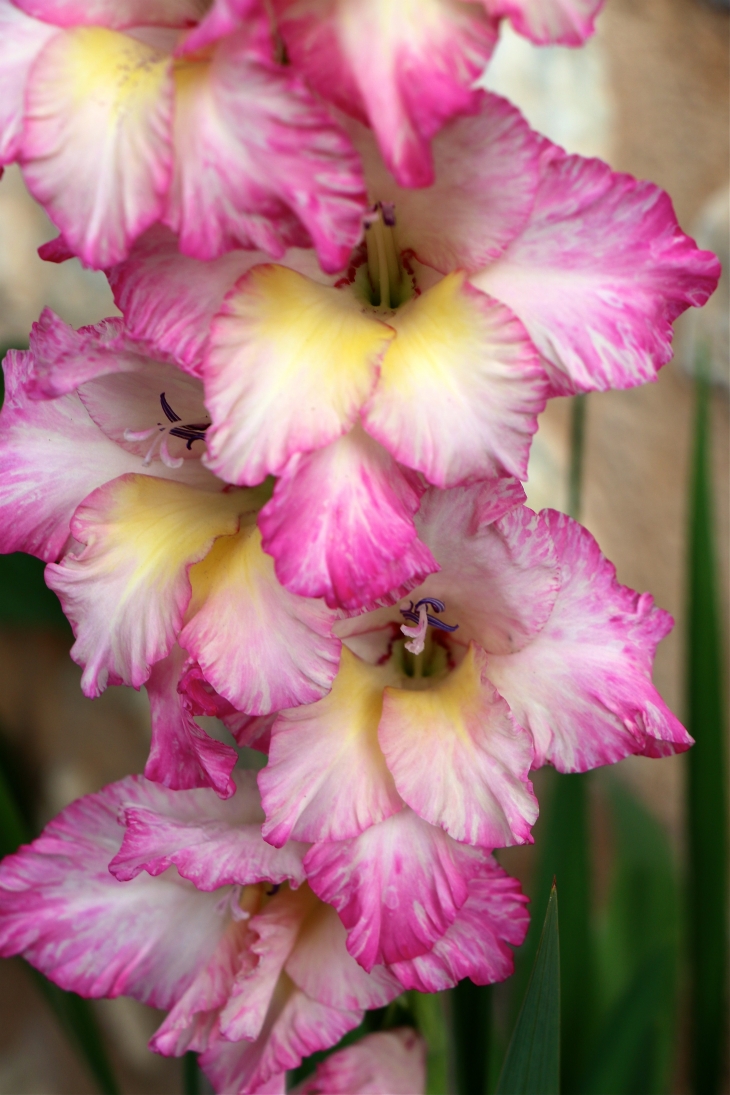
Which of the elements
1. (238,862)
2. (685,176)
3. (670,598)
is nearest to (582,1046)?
(238,862)

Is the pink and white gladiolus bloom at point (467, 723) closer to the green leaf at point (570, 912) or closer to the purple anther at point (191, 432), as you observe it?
the purple anther at point (191, 432)

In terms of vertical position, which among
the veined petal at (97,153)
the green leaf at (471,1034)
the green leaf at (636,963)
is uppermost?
the veined petal at (97,153)

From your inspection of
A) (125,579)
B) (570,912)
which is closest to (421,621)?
(125,579)

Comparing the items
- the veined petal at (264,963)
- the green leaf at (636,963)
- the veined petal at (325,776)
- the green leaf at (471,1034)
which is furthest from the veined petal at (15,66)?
the green leaf at (636,963)

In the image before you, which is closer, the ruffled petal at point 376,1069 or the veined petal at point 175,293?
the veined petal at point 175,293

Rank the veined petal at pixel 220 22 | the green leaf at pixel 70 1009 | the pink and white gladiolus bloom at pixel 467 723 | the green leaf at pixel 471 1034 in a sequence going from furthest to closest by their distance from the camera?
the green leaf at pixel 70 1009
the green leaf at pixel 471 1034
the pink and white gladiolus bloom at pixel 467 723
the veined petal at pixel 220 22

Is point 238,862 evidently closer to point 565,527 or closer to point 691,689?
point 565,527

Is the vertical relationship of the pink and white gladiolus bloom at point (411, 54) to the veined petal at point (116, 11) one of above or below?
above
